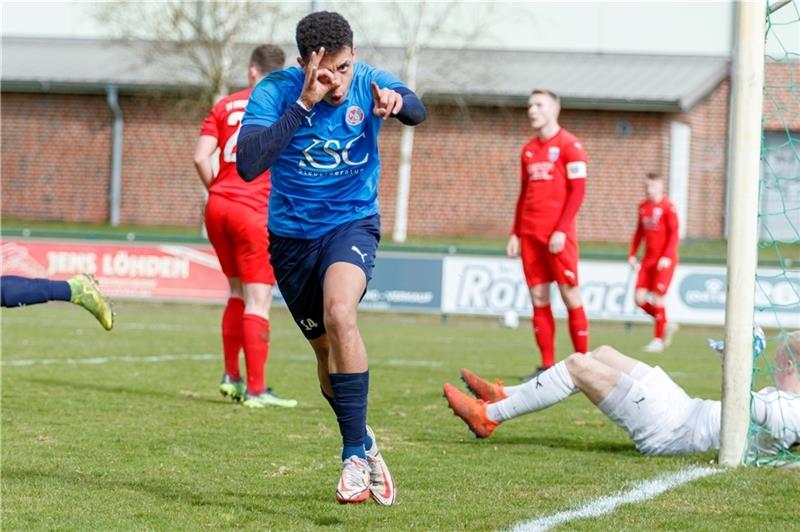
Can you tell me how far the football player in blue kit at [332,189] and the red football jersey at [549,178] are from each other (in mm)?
5962

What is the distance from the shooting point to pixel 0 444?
7.12m

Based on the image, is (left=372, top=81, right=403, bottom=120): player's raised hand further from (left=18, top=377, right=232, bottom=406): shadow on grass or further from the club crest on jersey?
(left=18, top=377, right=232, bottom=406): shadow on grass

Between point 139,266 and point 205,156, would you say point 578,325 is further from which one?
point 139,266

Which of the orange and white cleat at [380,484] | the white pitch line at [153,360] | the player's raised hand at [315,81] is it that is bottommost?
the white pitch line at [153,360]

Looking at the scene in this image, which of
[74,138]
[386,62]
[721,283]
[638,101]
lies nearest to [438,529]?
[721,283]

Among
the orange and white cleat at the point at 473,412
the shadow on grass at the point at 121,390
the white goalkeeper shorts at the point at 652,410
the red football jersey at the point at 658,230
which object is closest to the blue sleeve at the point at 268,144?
the orange and white cleat at the point at 473,412

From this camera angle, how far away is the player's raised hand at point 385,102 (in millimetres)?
5492

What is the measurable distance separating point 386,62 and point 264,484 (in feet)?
85.5

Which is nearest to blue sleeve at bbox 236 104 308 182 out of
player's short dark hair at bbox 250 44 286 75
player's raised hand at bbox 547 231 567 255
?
player's short dark hair at bbox 250 44 286 75

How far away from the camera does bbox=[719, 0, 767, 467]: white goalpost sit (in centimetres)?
665

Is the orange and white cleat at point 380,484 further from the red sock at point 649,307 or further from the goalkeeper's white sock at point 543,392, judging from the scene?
the red sock at point 649,307

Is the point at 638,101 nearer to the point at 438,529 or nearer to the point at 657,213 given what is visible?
the point at 657,213

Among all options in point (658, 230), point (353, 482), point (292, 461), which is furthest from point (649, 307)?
point (353, 482)

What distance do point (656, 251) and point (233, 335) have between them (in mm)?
8774
